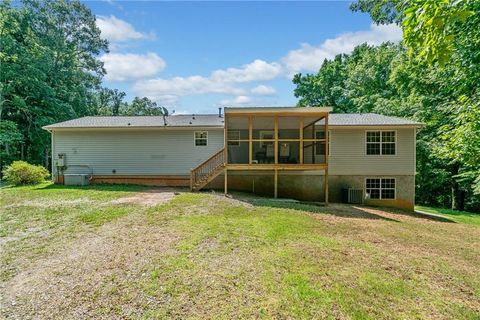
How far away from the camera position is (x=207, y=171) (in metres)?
14.1

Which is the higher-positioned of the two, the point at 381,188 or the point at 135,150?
the point at 135,150

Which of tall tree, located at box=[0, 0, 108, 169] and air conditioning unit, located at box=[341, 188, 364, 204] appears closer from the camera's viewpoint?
air conditioning unit, located at box=[341, 188, 364, 204]

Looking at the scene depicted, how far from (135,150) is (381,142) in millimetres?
13261

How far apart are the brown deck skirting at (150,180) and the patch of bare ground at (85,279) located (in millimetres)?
8421

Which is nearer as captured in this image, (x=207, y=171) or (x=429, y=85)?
(x=207, y=171)

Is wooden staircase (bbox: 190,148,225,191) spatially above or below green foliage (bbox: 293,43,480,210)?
below

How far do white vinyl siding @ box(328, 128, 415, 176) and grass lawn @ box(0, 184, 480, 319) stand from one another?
586cm

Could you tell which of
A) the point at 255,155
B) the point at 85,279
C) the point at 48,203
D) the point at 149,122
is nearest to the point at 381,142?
the point at 255,155

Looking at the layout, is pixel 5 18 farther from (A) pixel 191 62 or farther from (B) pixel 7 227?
(B) pixel 7 227

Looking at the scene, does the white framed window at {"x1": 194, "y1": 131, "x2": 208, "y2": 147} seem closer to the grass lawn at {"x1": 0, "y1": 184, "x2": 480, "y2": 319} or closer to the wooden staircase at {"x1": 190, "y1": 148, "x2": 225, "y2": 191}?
the wooden staircase at {"x1": 190, "y1": 148, "x2": 225, "y2": 191}

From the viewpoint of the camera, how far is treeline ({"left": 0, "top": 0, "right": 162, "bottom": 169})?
20594mm

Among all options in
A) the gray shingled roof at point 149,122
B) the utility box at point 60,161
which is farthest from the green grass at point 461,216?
the utility box at point 60,161

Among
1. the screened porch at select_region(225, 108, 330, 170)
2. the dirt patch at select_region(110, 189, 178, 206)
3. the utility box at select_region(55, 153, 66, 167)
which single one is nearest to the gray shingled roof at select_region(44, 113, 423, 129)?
the screened porch at select_region(225, 108, 330, 170)

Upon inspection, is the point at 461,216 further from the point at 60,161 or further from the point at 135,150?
the point at 60,161
